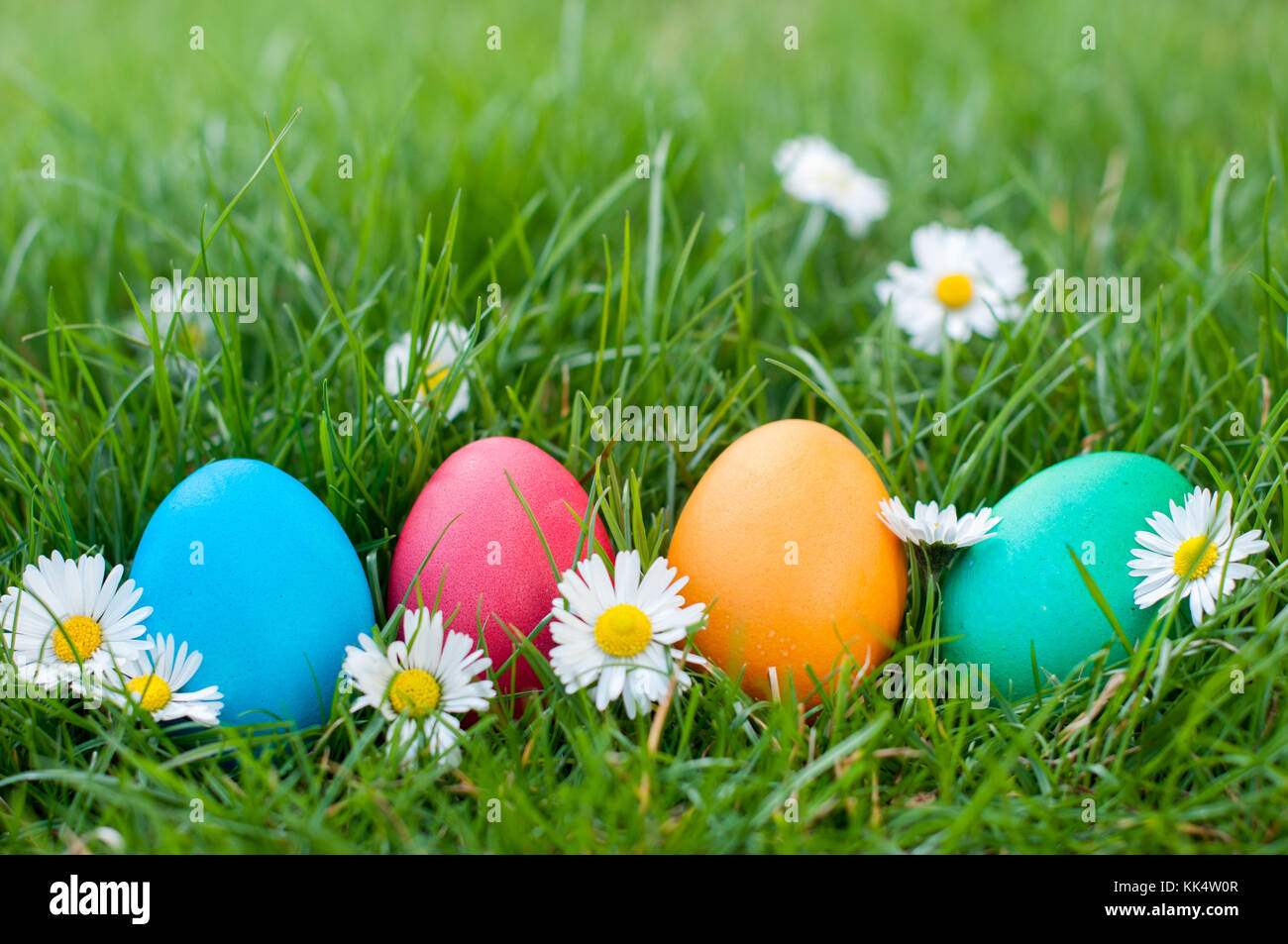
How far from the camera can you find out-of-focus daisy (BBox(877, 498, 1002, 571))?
1.23 m

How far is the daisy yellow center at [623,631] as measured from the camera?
116 centimetres

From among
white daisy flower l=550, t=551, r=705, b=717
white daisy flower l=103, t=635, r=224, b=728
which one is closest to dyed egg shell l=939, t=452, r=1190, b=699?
white daisy flower l=550, t=551, r=705, b=717

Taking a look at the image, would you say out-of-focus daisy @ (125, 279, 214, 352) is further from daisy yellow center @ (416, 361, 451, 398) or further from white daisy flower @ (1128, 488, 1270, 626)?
white daisy flower @ (1128, 488, 1270, 626)

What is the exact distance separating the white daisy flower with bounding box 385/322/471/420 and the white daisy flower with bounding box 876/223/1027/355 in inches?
30.1

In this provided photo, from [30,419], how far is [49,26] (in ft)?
9.06

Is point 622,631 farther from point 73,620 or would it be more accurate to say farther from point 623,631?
point 73,620

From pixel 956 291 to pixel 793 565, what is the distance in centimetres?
81

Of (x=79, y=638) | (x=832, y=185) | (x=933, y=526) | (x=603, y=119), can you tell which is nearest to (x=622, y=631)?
(x=933, y=526)

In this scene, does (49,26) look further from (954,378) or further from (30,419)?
(954,378)

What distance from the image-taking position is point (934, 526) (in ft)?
4.05

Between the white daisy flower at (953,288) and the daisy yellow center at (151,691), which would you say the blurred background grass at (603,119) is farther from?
the daisy yellow center at (151,691)

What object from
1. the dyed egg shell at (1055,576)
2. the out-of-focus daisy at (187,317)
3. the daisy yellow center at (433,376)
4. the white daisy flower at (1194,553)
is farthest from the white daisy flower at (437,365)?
the white daisy flower at (1194,553)
